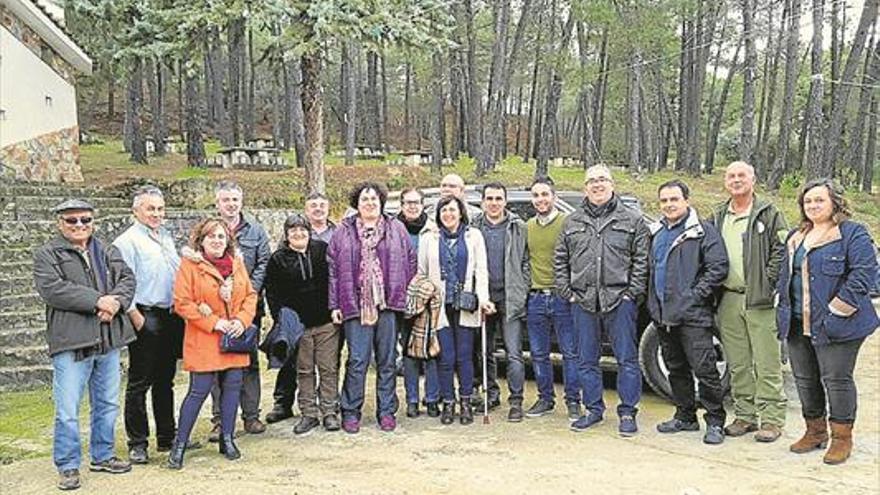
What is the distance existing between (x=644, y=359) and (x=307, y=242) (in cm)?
272

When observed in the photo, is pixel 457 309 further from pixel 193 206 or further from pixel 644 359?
pixel 193 206

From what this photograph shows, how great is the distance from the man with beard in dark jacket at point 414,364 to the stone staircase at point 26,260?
336 cm

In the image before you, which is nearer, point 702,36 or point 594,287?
point 594,287

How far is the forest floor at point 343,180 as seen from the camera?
13572 mm

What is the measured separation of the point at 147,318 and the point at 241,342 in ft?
2.02

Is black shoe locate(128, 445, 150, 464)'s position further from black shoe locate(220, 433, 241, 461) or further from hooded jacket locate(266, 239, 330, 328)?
hooded jacket locate(266, 239, 330, 328)

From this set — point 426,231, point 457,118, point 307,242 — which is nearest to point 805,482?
point 426,231

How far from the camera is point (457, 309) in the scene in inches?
227

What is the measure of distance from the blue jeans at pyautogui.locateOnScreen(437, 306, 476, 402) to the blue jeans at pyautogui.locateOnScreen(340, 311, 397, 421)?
0.37 meters

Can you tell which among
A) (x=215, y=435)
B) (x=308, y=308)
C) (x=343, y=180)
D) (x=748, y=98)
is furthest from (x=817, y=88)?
(x=215, y=435)

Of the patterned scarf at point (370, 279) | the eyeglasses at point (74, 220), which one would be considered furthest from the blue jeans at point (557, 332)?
the eyeglasses at point (74, 220)

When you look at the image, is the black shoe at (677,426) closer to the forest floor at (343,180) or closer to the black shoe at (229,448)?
the black shoe at (229,448)

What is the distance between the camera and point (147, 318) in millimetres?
4945

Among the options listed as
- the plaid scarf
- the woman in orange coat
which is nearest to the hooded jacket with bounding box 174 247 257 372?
the woman in orange coat
